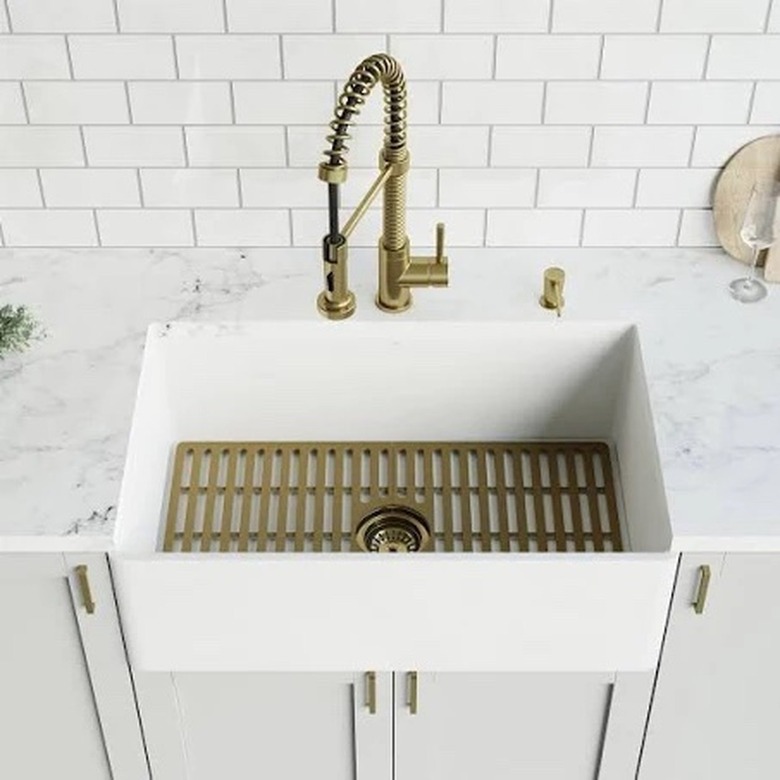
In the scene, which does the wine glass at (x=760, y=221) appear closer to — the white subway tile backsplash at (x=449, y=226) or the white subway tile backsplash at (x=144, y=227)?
the white subway tile backsplash at (x=449, y=226)

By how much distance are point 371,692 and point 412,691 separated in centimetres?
7

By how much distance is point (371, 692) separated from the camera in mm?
2242

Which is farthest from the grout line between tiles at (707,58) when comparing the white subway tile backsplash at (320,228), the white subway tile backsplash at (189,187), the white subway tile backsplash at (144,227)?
the white subway tile backsplash at (144,227)

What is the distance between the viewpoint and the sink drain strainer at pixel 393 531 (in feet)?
7.67

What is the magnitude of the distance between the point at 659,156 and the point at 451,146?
37 cm

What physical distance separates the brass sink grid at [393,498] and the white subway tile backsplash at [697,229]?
41cm

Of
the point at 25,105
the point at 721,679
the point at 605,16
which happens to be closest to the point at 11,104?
the point at 25,105

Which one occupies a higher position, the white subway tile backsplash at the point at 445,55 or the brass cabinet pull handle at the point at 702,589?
the white subway tile backsplash at the point at 445,55

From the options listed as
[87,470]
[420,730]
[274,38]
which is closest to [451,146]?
[274,38]

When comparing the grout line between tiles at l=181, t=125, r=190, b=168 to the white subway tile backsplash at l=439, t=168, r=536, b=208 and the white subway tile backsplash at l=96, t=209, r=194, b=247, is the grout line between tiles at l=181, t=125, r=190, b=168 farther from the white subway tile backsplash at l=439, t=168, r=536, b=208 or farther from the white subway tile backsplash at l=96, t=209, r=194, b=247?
the white subway tile backsplash at l=439, t=168, r=536, b=208

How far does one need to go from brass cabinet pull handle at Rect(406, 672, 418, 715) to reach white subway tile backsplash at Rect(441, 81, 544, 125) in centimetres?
95

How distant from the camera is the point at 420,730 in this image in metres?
2.30

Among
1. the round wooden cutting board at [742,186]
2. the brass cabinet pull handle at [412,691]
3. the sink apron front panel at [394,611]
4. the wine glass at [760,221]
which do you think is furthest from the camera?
the round wooden cutting board at [742,186]

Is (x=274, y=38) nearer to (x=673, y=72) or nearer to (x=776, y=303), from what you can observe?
(x=673, y=72)
